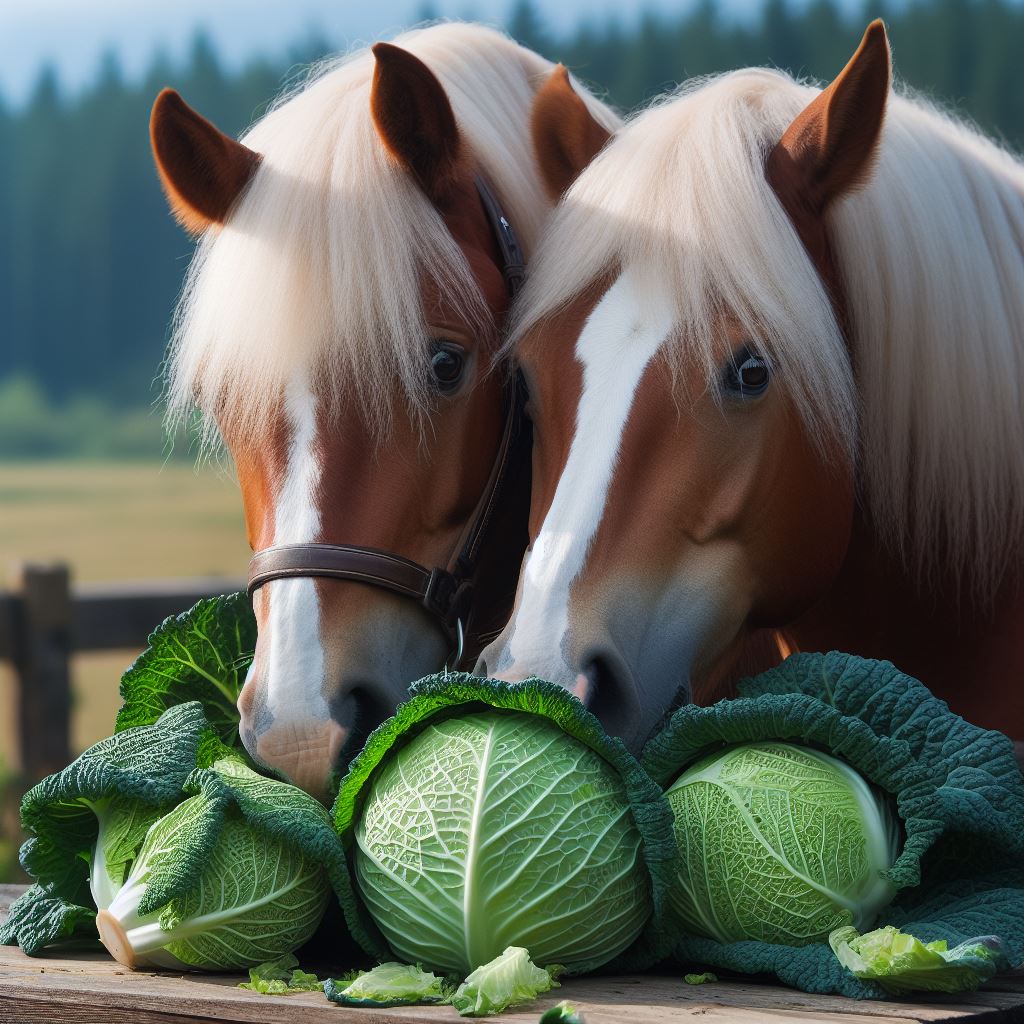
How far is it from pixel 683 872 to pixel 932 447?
989 mm

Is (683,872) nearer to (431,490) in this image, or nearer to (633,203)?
(431,490)

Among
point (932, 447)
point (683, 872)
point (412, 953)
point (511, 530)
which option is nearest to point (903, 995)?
point (683, 872)

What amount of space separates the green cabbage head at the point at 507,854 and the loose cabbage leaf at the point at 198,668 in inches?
22.7

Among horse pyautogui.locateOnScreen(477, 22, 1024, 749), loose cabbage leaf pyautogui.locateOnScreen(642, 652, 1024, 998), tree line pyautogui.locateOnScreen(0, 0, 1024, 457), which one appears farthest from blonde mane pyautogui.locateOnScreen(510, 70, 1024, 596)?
tree line pyautogui.locateOnScreen(0, 0, 1024, 457)

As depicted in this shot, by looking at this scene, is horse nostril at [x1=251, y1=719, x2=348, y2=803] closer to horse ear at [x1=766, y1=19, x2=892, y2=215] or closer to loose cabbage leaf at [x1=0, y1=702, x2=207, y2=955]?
loose cabbage leaf at [x1=0, y1=702, x2=207, y2=955]

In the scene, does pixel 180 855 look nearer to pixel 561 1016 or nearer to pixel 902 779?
pixel 561 1016

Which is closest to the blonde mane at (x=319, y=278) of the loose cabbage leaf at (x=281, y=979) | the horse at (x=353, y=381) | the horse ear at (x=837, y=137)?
the horse at (x=353, y=381)

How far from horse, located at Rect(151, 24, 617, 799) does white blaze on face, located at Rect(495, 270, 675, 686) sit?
272mm

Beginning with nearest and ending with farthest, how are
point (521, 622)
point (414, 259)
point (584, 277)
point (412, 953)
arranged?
point (412, 953) < point (521, 622) < point (584, 277) < point (414, 259)

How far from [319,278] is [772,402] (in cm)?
81

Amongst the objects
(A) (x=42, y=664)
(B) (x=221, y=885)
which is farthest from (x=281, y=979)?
(A) (x=42, y=664)

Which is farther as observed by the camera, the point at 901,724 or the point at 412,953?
the point at 901,724

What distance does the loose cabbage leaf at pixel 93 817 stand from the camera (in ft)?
5.30

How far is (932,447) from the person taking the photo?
83.6 inches
